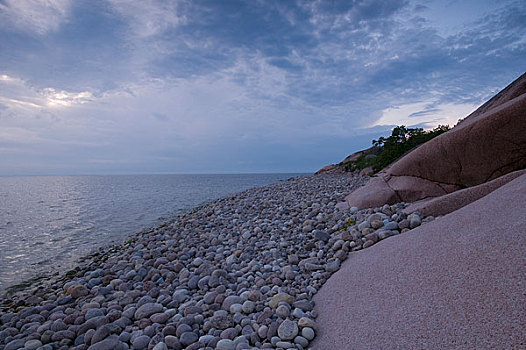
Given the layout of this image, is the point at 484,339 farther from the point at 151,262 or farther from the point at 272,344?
the point at 151,262

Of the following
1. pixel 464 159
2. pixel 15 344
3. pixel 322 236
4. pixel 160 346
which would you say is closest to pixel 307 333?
pixel 160 346

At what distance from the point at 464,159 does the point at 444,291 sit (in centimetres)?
537

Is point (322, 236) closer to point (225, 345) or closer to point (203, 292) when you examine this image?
point (203, 292)

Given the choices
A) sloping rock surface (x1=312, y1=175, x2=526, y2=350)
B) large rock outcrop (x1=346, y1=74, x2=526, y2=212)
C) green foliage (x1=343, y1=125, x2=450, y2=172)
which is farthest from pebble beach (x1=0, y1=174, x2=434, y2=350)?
Answer: green foliage (x1=343, y1=125, x2=450, y2=172)

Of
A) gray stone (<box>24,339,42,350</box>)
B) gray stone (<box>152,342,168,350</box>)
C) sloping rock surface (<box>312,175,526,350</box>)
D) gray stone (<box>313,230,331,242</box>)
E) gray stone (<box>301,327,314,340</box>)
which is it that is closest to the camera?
sloping rock surface (<box>312,175,526,350</box>)

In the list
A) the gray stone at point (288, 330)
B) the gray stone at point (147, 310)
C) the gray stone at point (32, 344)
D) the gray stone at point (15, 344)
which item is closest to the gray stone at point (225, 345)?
the gray stone at point (288, 330)

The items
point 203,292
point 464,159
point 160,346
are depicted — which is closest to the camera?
point 160,346

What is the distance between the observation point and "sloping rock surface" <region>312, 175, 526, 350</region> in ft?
7.65

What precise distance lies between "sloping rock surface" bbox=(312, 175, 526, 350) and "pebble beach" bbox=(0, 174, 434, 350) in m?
0.50

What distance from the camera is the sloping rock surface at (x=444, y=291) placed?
91.8 inches

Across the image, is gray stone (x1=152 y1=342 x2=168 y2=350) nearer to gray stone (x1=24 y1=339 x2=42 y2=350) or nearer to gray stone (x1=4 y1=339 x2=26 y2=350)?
gray stone (x1=24 y1=339 x2=42 y2=350)

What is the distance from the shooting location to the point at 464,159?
6820 mm

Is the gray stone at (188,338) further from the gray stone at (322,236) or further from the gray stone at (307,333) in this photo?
the gray stone at (322,236)

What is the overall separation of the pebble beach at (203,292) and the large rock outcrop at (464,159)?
1217 mm
